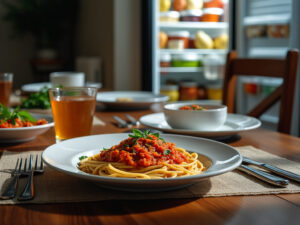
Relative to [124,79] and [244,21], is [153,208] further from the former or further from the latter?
[124,79]

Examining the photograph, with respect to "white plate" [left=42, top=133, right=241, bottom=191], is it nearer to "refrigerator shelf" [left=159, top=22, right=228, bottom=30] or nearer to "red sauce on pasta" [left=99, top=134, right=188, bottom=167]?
"red sauce on pasta" [left=99, top=134, right=188, bottom=167]

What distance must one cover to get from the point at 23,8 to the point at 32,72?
850 mm

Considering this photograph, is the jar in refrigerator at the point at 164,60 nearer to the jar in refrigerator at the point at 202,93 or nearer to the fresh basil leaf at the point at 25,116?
the jar in refrigerator at the point at 202,93

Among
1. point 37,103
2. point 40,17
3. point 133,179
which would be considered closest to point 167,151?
point 133,179

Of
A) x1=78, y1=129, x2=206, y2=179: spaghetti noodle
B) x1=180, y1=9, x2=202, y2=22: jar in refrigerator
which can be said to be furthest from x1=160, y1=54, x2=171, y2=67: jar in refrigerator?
x1=78, y1=129, x2=206, y2=179: spaghetti noodle

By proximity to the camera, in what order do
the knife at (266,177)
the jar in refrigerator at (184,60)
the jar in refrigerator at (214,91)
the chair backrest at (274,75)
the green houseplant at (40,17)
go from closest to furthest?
the knife at (266,177) → the chair backrest at (274,75) → the jar in refrigerator at (184,60) → the jar in refrigerator at (214,91) → the green houseplant at (40,17)

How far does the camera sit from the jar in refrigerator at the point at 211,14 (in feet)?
11.5

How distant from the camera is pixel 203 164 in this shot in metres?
0.73

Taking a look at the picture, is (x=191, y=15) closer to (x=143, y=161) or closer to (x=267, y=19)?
(x=267, y=19)

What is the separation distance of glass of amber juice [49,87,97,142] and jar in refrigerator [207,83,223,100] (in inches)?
109

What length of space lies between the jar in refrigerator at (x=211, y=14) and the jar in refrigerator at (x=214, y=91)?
1.91ft

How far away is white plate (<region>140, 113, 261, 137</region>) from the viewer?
0.96 meters

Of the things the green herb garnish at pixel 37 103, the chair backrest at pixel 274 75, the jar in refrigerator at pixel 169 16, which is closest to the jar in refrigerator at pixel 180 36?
the jar in refrigerator at pixel 169 16

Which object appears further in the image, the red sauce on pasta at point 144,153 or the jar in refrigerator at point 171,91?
the jar in refrigerator at point 171,91
